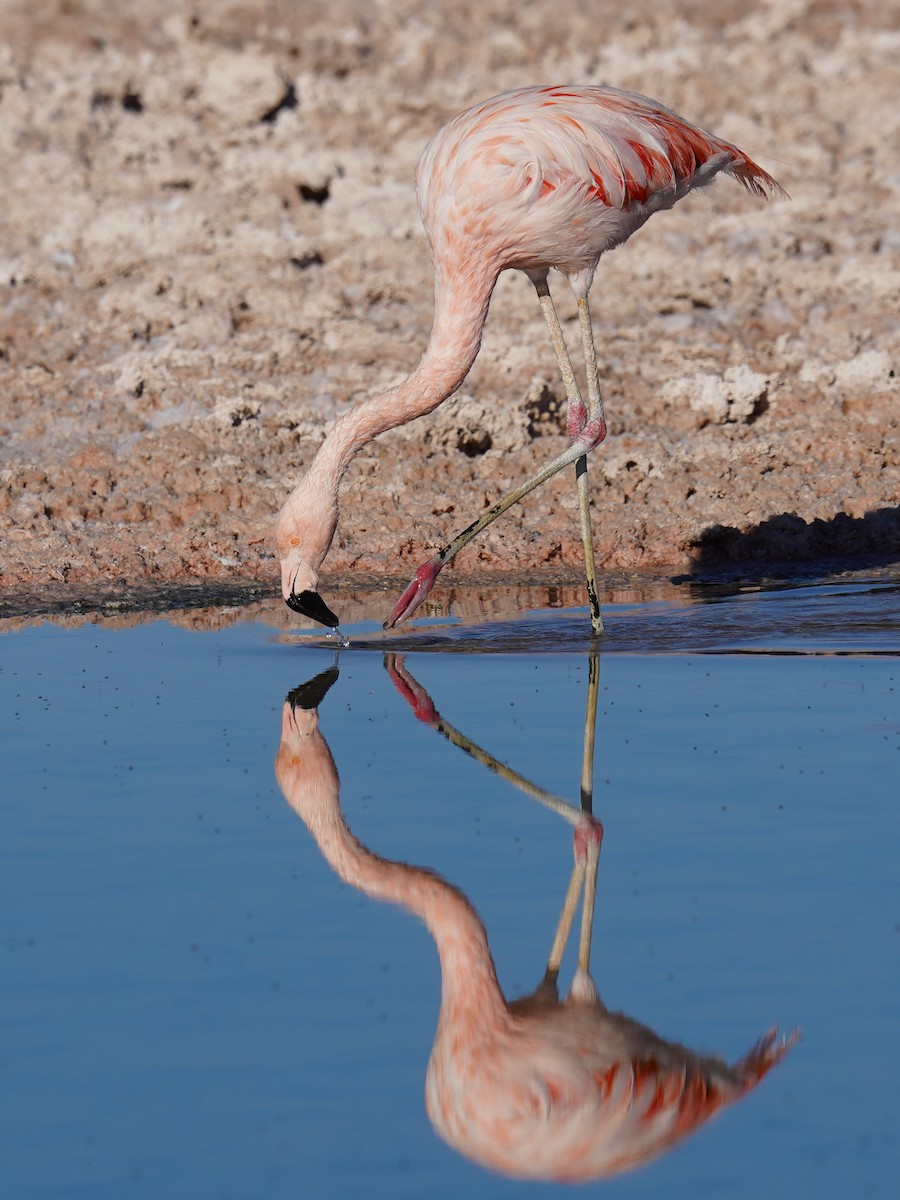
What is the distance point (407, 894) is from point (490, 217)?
369 cm

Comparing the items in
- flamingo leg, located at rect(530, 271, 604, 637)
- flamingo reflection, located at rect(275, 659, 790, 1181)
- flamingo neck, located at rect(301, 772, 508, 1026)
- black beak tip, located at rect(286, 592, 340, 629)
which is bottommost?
flamingo reflection, located at rect(275, 659, 790, 1181)

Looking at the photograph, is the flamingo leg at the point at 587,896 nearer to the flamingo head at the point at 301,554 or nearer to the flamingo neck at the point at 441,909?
the flamingo neck at the point at 441,909

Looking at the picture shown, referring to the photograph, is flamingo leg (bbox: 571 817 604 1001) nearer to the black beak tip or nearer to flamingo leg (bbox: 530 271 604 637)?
the black beak tip

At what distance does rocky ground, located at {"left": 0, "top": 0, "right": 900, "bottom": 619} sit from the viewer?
9.93 m

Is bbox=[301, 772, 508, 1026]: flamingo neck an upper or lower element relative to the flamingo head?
lower

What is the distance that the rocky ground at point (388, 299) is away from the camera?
32.6ft

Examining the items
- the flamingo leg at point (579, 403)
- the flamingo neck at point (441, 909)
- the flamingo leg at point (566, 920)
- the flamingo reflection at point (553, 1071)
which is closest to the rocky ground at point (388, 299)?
the flamingo leg at point (579, 403)

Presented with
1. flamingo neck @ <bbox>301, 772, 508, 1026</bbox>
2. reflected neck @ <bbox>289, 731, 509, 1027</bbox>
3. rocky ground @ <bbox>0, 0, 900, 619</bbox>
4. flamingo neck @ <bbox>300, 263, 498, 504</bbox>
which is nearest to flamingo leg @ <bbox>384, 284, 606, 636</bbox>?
flamingo neck @ <bbox>300, 263, 498, 504</bbox>

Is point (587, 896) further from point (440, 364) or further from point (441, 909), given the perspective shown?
point (440, 364)

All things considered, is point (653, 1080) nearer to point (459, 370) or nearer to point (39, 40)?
point (459, 370)

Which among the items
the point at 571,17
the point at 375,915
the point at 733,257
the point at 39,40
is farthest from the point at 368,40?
the point at 375,915

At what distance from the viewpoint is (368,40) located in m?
15.1

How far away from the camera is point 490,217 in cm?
706

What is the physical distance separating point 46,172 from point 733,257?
5255mm
